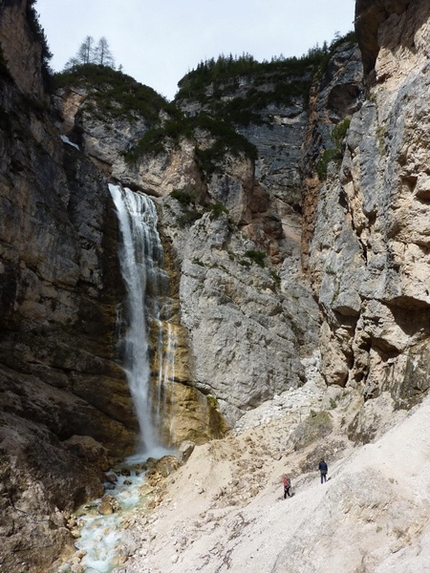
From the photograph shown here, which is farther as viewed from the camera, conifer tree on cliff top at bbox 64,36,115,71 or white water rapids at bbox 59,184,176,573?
conifer tree on cliff top at bbox 64,36,115,71

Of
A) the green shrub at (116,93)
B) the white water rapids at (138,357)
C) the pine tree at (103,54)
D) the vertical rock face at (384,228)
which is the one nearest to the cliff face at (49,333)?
the white water rapids at (138,357)

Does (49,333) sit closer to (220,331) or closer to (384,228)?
(220,331)

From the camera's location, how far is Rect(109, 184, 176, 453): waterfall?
21016 millimetres

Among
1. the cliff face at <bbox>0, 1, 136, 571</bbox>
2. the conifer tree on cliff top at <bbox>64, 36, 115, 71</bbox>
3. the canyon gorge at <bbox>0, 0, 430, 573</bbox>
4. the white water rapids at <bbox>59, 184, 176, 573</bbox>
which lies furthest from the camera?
the conifer tree on cliff top at <bbox>64, 36, 115, 71</bbox>

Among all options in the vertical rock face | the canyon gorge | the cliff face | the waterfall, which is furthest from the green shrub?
the vertical rock face

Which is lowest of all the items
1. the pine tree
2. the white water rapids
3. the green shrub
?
the white water rapids

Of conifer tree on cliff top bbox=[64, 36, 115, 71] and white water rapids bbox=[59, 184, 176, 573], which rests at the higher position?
conifer tree on cliff top bbox=[64, 36, 115, 71]

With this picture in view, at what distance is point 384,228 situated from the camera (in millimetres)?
15109

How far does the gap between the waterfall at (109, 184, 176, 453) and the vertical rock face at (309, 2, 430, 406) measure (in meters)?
7.96

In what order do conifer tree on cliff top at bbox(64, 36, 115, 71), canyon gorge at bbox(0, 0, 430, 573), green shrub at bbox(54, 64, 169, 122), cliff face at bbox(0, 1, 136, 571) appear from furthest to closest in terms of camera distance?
conifer tree on cliff top at bbox(64, 36, 115, 71)
green shrub at bbox(54, 64, 169, 122)
cliff face at bbox(0, 1, 136, 571)
canyon gorge at bbox(0, 0, 430, 573)

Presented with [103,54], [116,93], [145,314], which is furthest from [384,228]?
[103,54]

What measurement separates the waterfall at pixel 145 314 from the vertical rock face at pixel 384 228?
796 centimetres

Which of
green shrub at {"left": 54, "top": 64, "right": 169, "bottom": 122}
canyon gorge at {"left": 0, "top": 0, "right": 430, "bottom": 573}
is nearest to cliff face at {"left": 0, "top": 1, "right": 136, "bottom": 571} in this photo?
canyon gorge at {"left": 0, "top": 0, "right": 430, "bottom": 573}

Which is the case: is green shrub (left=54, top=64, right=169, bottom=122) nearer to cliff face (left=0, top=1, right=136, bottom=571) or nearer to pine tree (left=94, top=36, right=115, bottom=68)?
cliff face (left=0, top=1, right=136, bottom=571)
